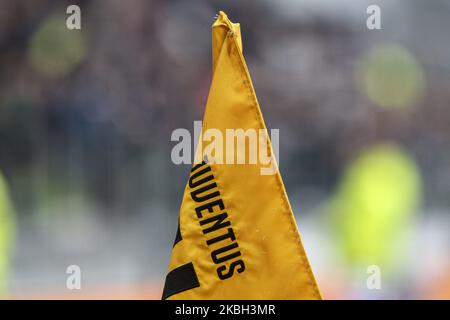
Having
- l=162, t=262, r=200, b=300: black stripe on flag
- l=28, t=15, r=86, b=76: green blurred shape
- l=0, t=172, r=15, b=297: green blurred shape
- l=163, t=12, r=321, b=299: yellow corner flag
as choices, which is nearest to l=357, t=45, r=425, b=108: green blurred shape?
l=28, t=15, r=86, b=76: green blurred shape

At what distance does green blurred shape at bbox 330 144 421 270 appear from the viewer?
2.69m

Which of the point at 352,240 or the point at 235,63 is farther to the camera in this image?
the point at 352,240

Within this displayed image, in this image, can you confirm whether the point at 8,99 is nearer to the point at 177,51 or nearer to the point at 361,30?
the point at 177,51

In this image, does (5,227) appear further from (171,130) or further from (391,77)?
(391,77)

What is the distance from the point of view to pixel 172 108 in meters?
2.67

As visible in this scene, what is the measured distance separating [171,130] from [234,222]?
4.49 ft

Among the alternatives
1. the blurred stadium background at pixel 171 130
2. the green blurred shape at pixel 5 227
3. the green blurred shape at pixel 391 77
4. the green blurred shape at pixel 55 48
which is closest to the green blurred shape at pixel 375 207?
the blurred stadium background at pixel 171 130

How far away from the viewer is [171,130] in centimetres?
264

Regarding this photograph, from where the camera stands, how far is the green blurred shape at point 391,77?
2680 millimetres

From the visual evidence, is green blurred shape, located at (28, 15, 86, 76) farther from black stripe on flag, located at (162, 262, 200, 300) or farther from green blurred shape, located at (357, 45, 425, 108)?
black stripe on flag, located at (162, 262, 200, 300)

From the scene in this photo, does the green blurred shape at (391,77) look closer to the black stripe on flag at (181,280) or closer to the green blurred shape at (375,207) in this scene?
the green blurred shape at (375,207)

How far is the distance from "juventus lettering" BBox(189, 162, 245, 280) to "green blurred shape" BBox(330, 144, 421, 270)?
145 cm

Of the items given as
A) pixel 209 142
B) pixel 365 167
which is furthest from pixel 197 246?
pixel 365 167

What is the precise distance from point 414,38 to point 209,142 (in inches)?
68.5
